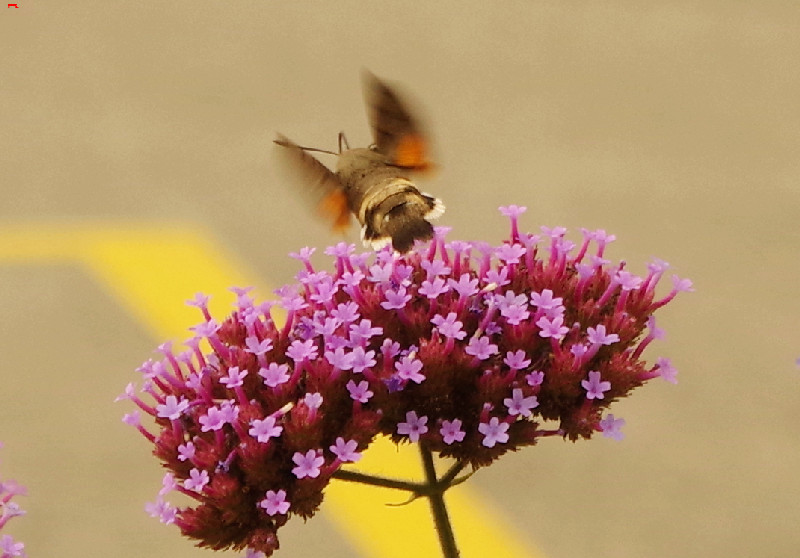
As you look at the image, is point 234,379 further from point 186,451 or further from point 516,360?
point 516,360

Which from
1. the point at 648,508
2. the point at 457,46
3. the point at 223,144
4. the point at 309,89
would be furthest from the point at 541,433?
the point at 457,46

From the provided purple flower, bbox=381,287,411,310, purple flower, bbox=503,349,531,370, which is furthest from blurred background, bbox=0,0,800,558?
purple flower, bbox=503,349,531,370

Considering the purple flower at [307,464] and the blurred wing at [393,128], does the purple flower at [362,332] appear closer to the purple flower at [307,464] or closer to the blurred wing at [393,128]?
the purple flower at [307,464]

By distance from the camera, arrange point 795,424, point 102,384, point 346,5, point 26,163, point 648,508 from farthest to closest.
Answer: point 346,5, point 26,163, point 102,384, point 795,424, point 648,508

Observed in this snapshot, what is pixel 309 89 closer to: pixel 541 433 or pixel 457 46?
pixel 457 46

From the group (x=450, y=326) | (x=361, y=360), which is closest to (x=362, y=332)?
(x=361, y=360)

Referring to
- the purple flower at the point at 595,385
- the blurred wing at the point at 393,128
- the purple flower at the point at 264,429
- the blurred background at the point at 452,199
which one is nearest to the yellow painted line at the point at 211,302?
the blurred background at the point at 452,199

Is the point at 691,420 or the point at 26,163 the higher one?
the point at 26,163
